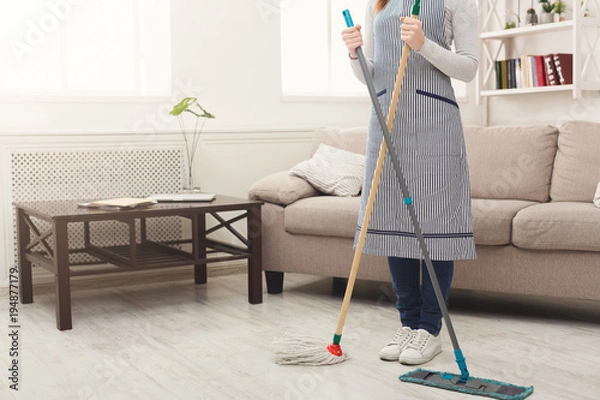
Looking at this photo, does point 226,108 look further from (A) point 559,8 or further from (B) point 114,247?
(A) point 559,8

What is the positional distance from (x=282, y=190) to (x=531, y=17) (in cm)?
212

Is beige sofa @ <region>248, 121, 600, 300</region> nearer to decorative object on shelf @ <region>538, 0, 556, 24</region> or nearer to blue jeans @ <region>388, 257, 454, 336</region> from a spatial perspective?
blue jeans @ <region>388, 257, 454, 336</region>

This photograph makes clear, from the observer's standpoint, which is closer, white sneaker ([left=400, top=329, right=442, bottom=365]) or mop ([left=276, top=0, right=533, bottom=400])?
mop ([left=276, top=0, right=533, bottom=400])

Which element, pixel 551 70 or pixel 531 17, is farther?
pixel 531 17

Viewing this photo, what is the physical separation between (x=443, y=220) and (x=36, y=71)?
241 cm

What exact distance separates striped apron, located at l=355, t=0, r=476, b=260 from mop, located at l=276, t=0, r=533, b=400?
0.32 ft

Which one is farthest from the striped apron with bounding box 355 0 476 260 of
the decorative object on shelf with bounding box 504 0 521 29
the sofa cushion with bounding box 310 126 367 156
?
the decorative object on shelf with bounding box 504 0 521 29

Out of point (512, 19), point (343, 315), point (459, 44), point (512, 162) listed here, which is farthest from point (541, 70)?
point (343, 315)

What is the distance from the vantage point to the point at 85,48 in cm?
416

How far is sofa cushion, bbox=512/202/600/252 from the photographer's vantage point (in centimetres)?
303

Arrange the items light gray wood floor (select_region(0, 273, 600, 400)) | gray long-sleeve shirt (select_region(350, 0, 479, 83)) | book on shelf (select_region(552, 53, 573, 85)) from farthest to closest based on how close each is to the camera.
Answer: book on shelf (select_region(552, 53, 573, 85)), gray long-sleeve shirt (select_region(350, 0, 479, 83)), light gray wood floor (select_region(0, 273, 600, 400))

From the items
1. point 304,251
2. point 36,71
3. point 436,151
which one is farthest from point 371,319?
point 36,71

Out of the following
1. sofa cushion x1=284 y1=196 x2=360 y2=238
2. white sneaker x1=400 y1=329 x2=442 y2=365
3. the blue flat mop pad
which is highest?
sofa cushion x1=284 y1=196 x2=360 y2=238

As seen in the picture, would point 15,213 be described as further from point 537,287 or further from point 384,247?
point 537,287
